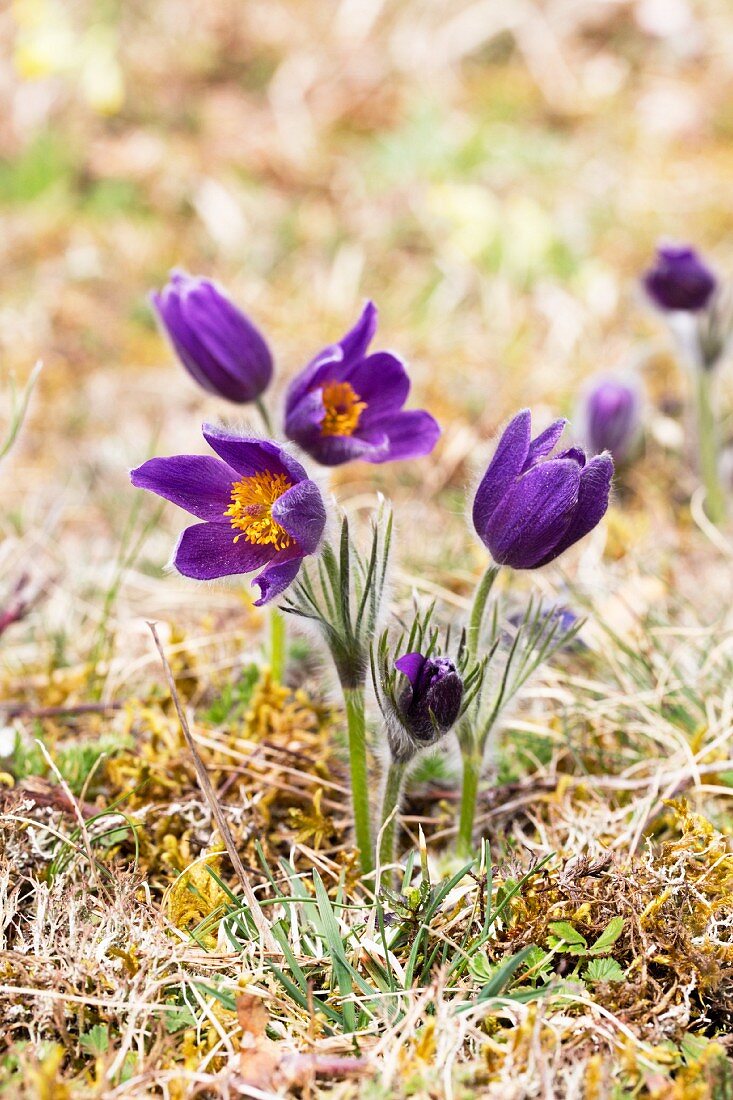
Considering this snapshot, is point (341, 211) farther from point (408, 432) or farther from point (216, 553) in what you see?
point (216, 553)

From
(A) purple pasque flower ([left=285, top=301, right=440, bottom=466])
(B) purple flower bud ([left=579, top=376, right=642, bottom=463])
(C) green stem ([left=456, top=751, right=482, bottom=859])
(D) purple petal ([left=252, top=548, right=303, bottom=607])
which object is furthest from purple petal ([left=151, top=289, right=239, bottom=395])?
(B) purple flower bud ([left=579, top=376, right=642, bottom=463])

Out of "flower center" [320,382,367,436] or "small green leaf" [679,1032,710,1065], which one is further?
"flower center" [320,382,367,436]

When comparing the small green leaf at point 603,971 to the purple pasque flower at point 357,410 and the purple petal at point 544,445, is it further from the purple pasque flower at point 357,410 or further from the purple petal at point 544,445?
the purple pasque flower at point 357,410

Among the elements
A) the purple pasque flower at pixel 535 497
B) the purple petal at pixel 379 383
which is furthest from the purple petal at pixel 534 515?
the purple petal at pixel 379 383

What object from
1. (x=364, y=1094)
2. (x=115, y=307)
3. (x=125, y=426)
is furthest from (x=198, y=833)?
(x=115, y=307)

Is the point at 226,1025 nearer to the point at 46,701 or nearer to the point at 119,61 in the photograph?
the point at 46,701

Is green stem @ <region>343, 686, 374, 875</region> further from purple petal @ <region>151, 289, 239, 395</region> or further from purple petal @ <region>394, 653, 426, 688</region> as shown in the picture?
purple petal @ <region>151, 289, 239, 395</region>

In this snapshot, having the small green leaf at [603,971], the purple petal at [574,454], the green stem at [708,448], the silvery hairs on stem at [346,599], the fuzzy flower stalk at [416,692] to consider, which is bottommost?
the green stem at [708,448]
